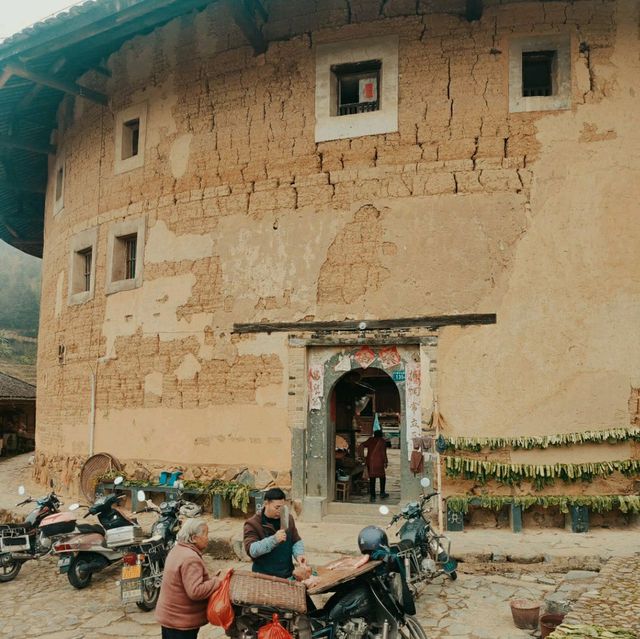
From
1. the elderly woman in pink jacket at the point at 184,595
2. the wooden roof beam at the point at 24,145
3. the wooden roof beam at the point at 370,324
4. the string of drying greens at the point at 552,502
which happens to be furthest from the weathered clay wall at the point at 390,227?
the elderly woman in pink jacket at the point at 184,595

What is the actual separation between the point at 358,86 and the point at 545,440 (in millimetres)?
6405

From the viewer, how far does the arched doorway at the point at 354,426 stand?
12.2 metres

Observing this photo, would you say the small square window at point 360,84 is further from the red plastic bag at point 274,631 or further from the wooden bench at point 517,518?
the red plastic bag at point 274,631

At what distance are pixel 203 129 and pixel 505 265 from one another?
581 cm

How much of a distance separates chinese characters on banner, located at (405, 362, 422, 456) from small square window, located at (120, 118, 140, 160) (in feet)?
23.2

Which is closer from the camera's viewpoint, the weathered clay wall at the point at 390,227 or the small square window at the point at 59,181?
the weathered clay wall at the point at 390,227

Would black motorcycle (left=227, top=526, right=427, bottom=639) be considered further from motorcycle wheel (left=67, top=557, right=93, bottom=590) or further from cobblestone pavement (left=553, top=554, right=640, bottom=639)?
motorcycle wheel (left=67, top=557, right=93, bottom=590)

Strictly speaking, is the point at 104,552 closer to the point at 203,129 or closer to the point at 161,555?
the point at 161,555

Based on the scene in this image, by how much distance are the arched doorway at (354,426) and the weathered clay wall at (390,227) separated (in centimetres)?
155

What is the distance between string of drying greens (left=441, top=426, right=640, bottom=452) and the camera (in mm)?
9641

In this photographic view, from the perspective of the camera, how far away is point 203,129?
39.9 ft

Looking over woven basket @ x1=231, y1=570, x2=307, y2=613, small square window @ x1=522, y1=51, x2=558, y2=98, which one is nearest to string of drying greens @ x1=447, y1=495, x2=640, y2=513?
woven basket @ x1=231, y1=570, x2=307, y2=613

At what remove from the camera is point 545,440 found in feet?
31.9

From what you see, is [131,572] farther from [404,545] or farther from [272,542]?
[404,545]
